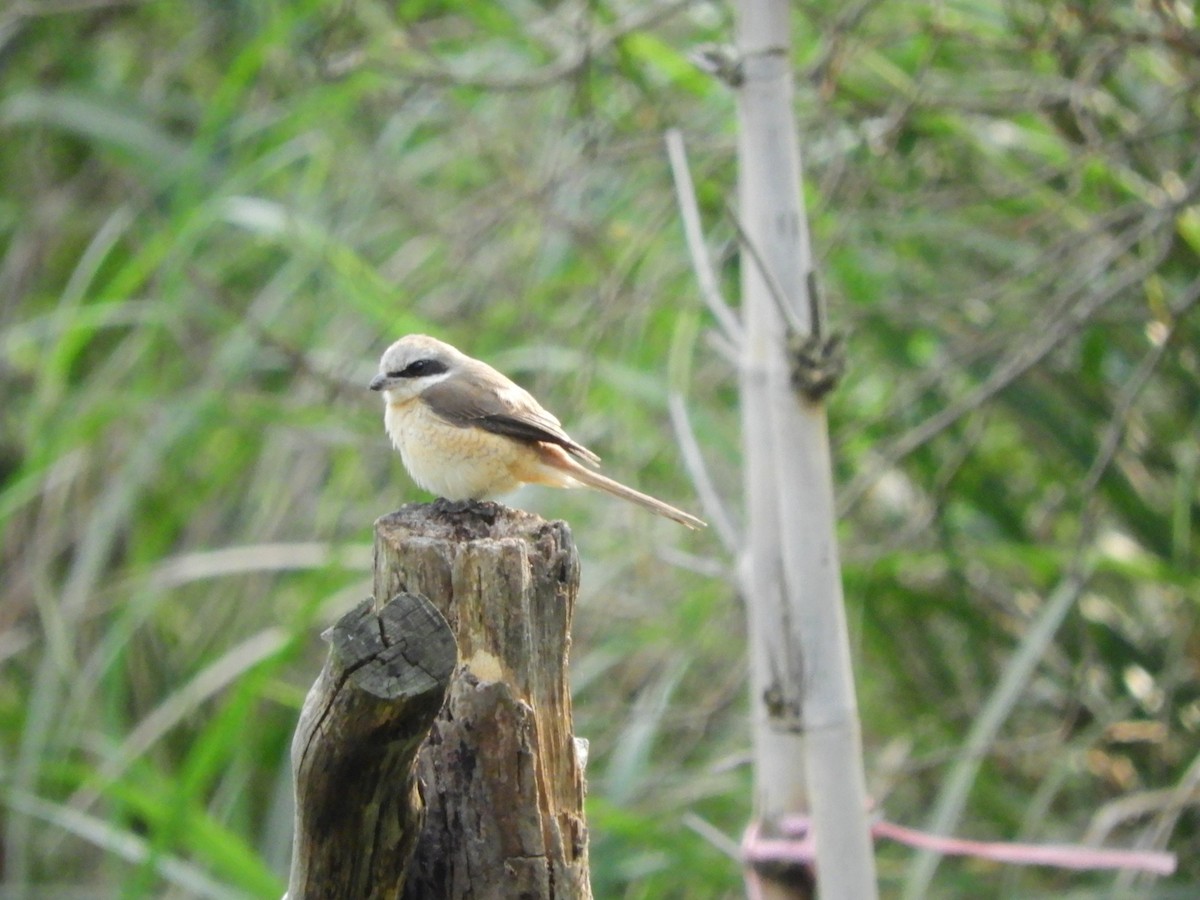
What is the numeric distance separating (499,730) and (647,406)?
3.14 meters

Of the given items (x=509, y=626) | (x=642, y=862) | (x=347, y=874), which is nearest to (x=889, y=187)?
(x=642, y=862)

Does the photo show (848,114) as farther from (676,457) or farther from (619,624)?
(619,624)

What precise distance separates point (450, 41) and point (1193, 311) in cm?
286

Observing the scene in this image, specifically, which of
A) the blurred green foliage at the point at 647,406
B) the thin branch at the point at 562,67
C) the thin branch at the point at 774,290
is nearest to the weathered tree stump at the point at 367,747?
the thin branch at the point at 774,290

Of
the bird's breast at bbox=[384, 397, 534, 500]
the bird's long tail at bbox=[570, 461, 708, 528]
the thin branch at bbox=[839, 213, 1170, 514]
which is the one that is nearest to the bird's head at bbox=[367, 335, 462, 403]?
the bird's breast at bbox=[384, 397, 534, 500]

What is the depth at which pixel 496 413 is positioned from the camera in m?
3.39

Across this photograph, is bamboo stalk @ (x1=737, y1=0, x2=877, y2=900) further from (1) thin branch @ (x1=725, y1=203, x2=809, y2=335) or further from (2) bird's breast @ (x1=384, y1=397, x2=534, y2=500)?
(2) bird's breast @ (x1=384, y1=397, x2=534, y2=500)

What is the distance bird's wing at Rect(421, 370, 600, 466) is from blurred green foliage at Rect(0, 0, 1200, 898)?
1.71 feet

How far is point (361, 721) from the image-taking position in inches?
73.1

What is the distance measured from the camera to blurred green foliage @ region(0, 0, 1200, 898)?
4113 millimetres

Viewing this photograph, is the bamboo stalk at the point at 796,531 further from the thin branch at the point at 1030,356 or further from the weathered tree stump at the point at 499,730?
the weathered tree stump at the point at 499,730

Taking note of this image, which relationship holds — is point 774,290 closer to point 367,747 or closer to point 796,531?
point 796,531

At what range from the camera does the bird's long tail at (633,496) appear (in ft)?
10.7

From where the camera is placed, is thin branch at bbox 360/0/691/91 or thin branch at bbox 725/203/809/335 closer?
thin branch at bbox 725/203/809/335
